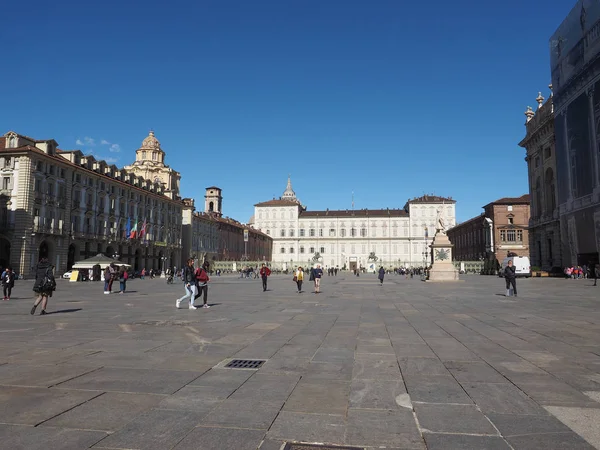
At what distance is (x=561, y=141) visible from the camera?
1885 inches

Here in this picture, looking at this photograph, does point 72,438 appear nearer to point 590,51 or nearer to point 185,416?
point 185,416

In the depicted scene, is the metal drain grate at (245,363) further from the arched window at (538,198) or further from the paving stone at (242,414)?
the arched window at (538,198)

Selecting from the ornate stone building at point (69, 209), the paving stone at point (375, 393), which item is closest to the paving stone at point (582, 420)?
the paving stone at point (375, 393)

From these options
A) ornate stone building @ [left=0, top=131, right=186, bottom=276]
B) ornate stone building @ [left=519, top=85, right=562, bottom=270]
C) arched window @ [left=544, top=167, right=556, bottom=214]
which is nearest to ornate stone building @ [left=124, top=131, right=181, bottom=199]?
ornate stone building @ [left=0, top=131, right=186, bottom=276]

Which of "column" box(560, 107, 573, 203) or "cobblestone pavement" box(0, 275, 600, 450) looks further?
"column" box(560, 107, 573, 203)

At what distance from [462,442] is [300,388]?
6.79 feet

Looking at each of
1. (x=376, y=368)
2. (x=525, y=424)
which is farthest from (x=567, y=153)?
(x=525, y=424)

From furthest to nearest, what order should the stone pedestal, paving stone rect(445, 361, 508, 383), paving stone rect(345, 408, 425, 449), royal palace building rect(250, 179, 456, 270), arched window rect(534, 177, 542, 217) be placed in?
1. royal palace building rect(250, 179, 456, 270)
2. arched window rect(534, 177, 542, 217)
3. the stone pedestal
4. paving stone rect(445, 361, 508, 383)
5. paving stone rect(345, 408, 425, 449)

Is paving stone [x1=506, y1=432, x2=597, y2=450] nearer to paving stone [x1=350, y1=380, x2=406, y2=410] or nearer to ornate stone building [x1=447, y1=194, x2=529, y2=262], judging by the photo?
paving stone [x1=350, y1=380, x2=406, y2=410]

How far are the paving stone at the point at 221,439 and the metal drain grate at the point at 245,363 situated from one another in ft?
8.00

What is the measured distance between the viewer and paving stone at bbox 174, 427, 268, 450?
349 cm

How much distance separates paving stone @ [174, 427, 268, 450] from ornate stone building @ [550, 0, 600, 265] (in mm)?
46076

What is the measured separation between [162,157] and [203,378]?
304 ft

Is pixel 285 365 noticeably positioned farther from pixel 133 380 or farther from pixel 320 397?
pixel 133 380
